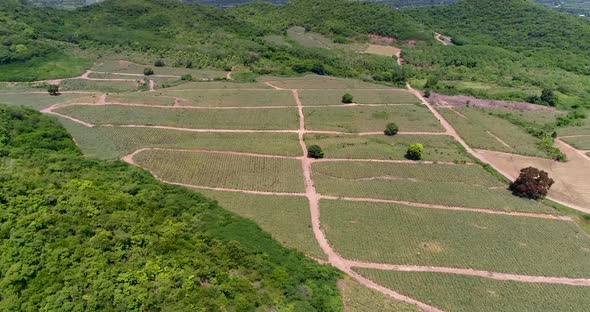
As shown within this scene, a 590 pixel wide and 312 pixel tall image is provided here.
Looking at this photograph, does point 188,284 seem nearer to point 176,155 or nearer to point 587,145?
point 176,155

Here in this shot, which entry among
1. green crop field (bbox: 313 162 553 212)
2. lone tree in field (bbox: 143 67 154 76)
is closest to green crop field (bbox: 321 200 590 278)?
green crop field (bbox: 313 162 553 212)

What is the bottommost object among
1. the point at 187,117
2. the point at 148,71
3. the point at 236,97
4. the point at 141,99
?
the point at 187,117

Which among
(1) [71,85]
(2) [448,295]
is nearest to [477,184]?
(2) [448,295]

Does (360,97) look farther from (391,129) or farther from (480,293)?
(480,293)

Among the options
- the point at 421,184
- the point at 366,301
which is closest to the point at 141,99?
Result: the point at 421,184

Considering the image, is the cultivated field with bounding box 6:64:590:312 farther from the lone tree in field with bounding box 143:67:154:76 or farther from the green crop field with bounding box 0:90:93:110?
the lone tree in field with bounding box 143:67:154:76
